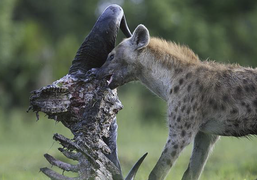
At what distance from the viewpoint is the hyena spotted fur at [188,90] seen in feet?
15.5

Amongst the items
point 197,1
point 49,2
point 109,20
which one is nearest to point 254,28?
point 197,1

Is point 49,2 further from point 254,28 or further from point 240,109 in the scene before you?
point 240,109

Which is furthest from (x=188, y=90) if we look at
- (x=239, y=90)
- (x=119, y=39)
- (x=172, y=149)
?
(x=119, y=39)

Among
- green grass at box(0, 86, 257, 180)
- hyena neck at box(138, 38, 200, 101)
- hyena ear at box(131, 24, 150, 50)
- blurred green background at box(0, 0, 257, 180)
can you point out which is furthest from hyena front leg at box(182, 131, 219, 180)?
blurred green background at box(0, 0, 257, 180)

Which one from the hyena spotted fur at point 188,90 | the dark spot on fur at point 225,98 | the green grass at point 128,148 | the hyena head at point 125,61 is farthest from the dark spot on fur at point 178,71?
the green grass at point 128,148

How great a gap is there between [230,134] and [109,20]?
1.42m

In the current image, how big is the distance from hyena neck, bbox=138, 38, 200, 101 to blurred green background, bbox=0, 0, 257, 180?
627cm

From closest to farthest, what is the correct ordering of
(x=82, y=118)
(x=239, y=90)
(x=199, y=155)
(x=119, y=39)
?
(x=82, y=118), (x=239, y=90), (x=199, y=155), (x=119, y=39)

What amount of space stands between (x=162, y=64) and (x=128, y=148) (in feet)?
16.9

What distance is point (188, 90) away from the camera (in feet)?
16.0

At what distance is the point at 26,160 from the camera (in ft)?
28.7

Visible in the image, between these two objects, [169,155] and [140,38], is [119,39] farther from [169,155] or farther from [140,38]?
[169,155]

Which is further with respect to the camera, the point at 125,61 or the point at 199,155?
the point at 125,61

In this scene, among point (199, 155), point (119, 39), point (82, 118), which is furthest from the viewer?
point (119, 39)
